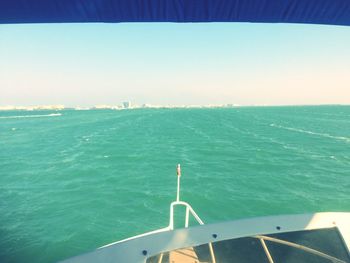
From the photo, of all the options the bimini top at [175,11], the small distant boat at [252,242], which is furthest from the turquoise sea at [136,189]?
the bimini top at [175,11]

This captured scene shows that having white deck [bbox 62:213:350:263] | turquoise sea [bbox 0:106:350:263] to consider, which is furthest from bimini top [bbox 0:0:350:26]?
turquoise sea [bbox 0:106:350:263]

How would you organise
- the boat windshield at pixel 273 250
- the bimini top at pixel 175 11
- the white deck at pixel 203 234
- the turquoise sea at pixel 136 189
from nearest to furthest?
1. the white deck at pixel 203 234
2. the bimini top at pixel 175 11
3. the boat windshield at pixel 273 250
4. the turquoise sea at pixel 136 189

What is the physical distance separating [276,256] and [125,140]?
48.1 metres

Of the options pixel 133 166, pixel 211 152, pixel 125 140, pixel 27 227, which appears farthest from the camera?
pixel 125 140

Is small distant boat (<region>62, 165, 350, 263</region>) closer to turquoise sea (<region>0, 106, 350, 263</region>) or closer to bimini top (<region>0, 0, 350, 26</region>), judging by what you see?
bimini top (<region>0, 0, 350, 26</region>)

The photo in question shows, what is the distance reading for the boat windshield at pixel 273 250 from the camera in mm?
3346

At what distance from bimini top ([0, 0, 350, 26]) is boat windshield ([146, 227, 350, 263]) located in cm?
337

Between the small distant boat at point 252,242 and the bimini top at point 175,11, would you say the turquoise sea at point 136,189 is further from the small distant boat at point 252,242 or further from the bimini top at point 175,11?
the bimini top at point 175,11

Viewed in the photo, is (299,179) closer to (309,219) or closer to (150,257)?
(309,219)

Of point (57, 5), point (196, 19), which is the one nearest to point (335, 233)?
point (196, 19)

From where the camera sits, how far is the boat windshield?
3.35 metres

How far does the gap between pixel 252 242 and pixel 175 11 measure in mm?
3660

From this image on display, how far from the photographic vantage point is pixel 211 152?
1517 inches

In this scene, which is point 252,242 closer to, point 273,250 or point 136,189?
point 273,250
